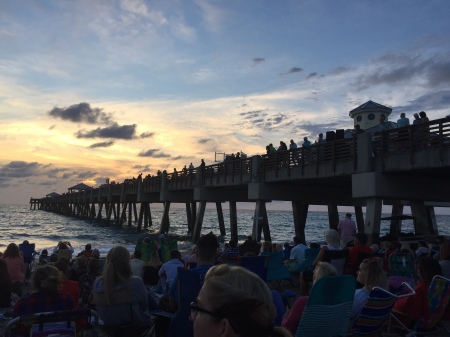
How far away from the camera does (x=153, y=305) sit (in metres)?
5.04

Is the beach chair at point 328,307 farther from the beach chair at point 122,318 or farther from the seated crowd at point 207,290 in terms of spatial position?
the beach chair at point 122,318

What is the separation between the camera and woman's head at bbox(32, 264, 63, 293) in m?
4.00

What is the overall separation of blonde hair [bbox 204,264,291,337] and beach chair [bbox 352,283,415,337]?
3.22 metres

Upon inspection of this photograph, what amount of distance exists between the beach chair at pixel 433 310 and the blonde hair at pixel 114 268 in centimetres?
328

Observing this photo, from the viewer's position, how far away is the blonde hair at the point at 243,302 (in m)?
1.58

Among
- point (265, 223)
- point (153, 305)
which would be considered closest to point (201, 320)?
point (153, 305)

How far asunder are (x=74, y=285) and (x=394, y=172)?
1245 cm

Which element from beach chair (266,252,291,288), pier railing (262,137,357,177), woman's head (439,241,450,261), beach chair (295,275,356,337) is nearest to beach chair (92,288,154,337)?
beach chair (295,275,356,337)

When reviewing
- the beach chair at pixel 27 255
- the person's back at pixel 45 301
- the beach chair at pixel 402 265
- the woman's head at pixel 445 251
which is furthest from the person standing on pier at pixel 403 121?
the person's back at pixel 45 301

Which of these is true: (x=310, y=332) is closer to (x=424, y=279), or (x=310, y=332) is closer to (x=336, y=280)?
(x=336, y=280)

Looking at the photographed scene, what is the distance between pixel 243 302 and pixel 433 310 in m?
4.48

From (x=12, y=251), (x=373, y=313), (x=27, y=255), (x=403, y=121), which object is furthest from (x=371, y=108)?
(x=373, y=313)

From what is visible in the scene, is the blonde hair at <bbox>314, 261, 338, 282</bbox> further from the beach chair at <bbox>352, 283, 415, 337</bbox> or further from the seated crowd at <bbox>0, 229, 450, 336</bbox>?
the beach chair at <bbox>352, 283, 415, 337</bbox>

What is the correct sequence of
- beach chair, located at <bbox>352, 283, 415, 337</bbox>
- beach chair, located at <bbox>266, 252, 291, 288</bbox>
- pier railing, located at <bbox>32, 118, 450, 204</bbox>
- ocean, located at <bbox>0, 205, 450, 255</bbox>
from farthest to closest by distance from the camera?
ocean, located at <bbox>0, 205, 450, 255</bbox> < pier railing, located at <bbox>32, 118, 450, 204</bbox> < beach chair, located at <bbox>266, 252, 291, 288</bbox> < beach chair, located at <bbox>352, 283, 415, 337</bbox>
